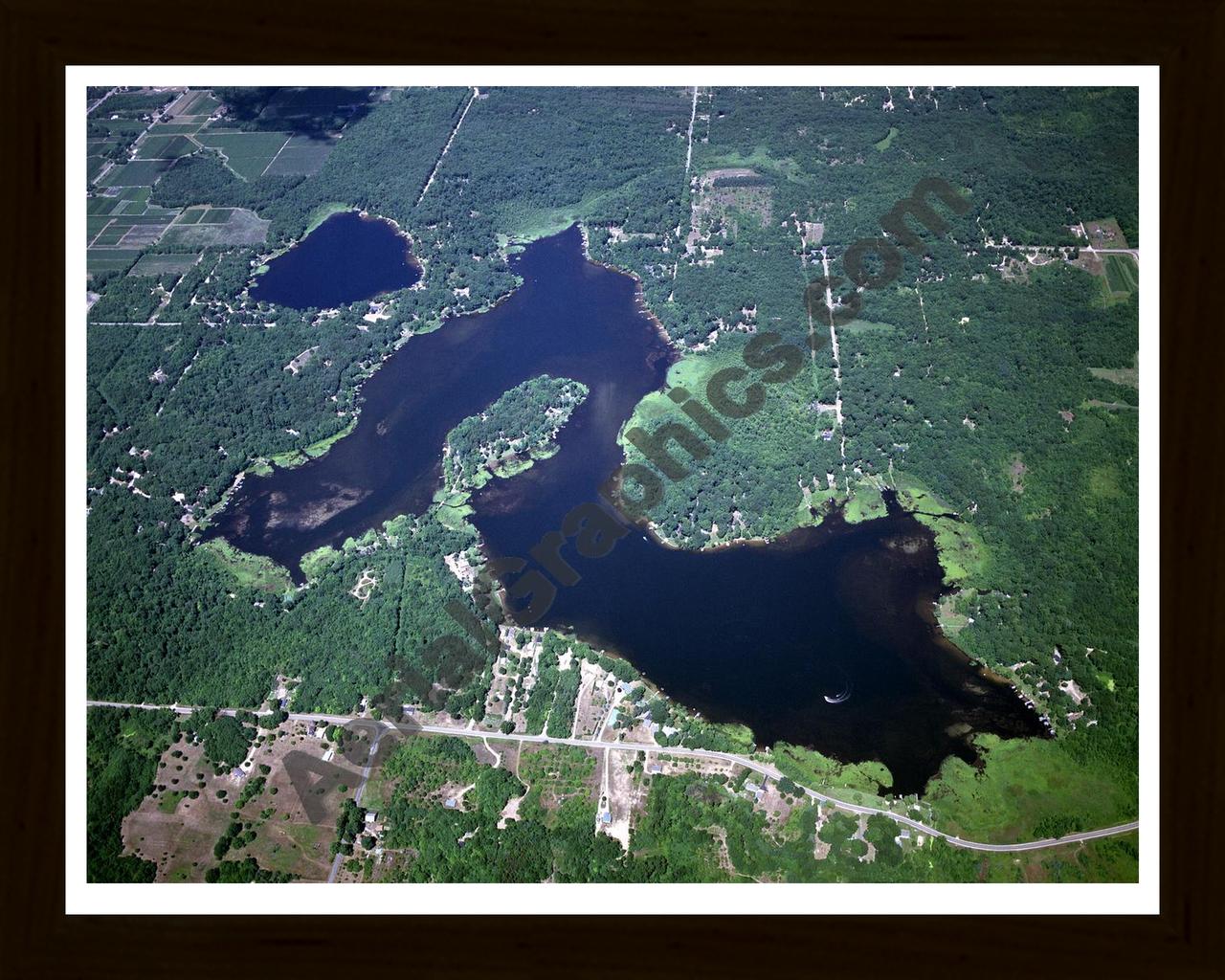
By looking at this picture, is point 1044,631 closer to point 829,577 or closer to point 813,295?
point 829,577

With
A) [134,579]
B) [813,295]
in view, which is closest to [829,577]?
[813,295]

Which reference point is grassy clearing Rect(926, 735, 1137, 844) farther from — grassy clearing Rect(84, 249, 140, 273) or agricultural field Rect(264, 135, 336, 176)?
agricultural field Rect(264, 135, 336, 176)

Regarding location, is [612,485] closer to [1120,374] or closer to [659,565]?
[659,565]

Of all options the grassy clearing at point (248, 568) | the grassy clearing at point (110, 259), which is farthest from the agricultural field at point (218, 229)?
the grassy clearing at point (248, 568)

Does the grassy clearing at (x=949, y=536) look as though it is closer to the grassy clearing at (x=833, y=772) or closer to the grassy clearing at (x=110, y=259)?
the grassy clearing at (x=833, y=772)

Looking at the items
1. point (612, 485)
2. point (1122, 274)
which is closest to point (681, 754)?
point (612, 485)

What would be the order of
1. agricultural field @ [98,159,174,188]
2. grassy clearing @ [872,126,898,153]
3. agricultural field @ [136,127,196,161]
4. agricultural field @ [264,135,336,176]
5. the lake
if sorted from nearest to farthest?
1. the lake
2. grassy clearing @ [872,126,898,153]
3. agricultural field @ [98,159,174,188]
4. agricultural field @ [264,135,336,176]
5. agricultural field @ [136,127,196,161]

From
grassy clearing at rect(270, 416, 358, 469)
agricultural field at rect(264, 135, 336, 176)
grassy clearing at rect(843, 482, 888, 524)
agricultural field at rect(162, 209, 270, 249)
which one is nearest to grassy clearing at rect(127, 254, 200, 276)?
agricultural field at rect(162, 209, 270, 249)
